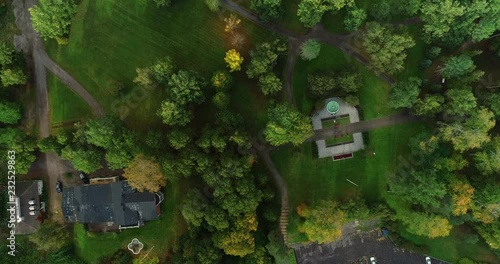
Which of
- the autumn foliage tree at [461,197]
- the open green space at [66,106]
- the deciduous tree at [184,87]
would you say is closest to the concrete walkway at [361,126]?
the autumn foliage tree at [461,197]

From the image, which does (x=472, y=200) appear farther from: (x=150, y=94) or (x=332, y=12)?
(x=150, y=94)

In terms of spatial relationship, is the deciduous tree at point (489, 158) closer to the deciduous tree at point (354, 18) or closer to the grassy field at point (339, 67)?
the grassy field at point (339, 67)

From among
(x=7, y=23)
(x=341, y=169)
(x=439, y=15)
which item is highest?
(x=7, y=23)

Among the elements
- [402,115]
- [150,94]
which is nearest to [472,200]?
[402,115]

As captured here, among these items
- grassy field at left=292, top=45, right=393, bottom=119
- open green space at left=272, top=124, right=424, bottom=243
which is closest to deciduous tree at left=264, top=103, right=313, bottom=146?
open green space at left=272, top=124, right=424, bottom=243

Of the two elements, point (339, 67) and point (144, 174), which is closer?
point (144, 174)

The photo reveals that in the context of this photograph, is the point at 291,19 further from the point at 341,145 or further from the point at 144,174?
the point at 144,174

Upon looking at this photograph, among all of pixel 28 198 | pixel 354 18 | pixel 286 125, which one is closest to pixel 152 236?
pixel 28 198
